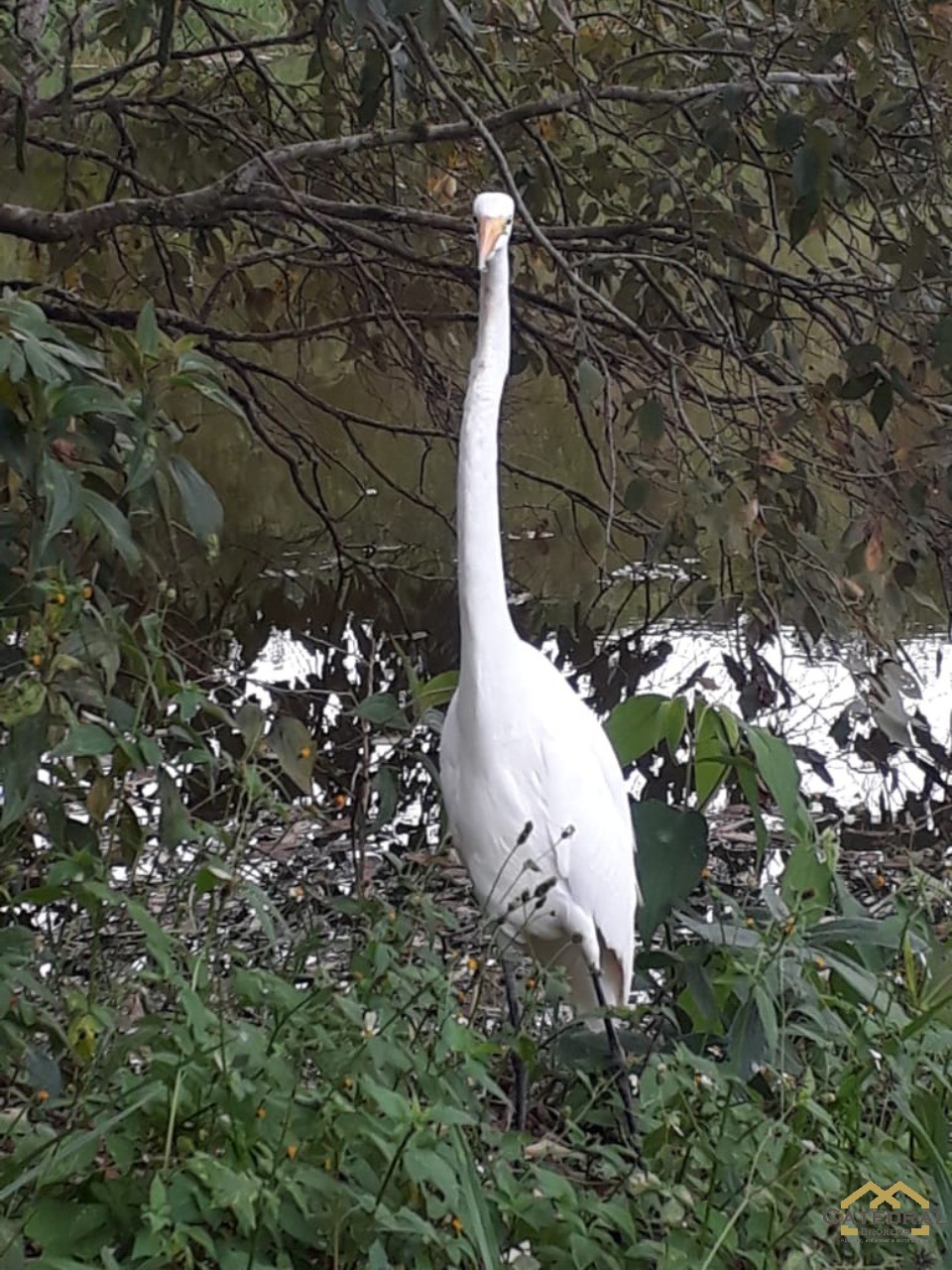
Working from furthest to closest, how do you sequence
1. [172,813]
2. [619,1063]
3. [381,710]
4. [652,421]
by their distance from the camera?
[652,421] < [381,710] < [619,1063] < [172,813]

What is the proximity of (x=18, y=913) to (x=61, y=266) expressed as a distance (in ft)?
4.74

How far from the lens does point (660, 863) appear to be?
2262 mm

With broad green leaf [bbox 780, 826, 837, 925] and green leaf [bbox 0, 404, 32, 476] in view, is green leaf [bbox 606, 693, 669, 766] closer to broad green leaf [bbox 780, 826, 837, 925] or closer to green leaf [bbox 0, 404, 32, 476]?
broad green leaf [bbox 780, 826, 837, 925]

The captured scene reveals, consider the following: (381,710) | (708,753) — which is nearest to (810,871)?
(708,753)

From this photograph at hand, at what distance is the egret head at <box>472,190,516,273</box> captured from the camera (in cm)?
189

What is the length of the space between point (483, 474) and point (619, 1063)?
29.8 inches

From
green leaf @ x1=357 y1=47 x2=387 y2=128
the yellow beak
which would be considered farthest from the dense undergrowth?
green leaf @ x1=357 y1=47 x2=387 y2=128

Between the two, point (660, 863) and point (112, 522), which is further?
point (660, 863)

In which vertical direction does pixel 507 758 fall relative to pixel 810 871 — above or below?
above

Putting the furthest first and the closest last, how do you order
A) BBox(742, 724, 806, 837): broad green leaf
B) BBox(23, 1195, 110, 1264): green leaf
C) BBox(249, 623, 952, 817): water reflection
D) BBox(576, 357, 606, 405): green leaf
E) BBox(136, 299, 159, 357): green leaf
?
BBox(249, 623, 952, 817): water reflection → BBox(576, 357, 606, 405): green leaf → BBox(742, 724, 806, 837): broad green leaf → BBox(136, 299, 159, 357): green leaf → BBox(23, 1195, 110, 1264): green leaf

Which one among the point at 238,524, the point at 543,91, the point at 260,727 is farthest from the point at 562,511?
the point at 260,727

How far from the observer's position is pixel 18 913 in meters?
2.33

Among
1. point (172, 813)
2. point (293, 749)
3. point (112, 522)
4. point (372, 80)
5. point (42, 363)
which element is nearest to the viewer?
point (42, 363)

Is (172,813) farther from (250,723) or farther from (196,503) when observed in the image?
(196,503)
